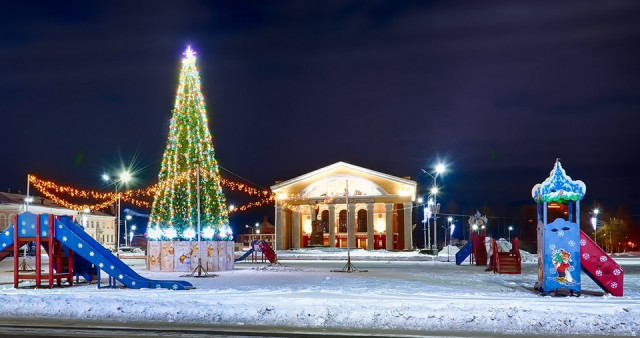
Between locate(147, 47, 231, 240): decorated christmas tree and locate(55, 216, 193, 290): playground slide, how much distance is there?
9808 mm

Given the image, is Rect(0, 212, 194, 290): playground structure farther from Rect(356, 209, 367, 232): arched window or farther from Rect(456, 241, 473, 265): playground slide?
Rect(356, 209, 367, 232): arched window

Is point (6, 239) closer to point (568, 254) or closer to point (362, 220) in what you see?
point (568, 254)

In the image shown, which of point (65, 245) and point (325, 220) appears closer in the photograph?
point (65, 245)

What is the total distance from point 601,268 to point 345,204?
61.5 metres

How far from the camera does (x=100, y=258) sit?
73.6 ft

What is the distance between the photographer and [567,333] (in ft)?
43.1

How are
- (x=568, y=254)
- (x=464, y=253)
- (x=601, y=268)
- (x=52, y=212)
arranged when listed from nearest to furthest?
1. (x=568, y=254)
2. (x=601, y=268)
3. (x=464, y=253)
4. (x=52, y=212)

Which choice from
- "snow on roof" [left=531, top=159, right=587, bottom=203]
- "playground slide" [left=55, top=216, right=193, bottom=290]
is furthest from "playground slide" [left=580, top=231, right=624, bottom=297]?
"playground slide" [left=55, top=216, right=193, bottom=290]

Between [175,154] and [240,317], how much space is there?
1981 cm

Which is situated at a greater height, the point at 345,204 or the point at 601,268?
the point at 345,204

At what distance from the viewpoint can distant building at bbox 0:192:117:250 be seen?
97625 mm

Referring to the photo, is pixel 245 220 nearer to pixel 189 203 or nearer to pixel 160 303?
pixel 189 203

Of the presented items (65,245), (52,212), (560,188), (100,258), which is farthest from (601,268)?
(52,212)

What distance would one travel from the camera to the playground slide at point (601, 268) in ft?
66.1
